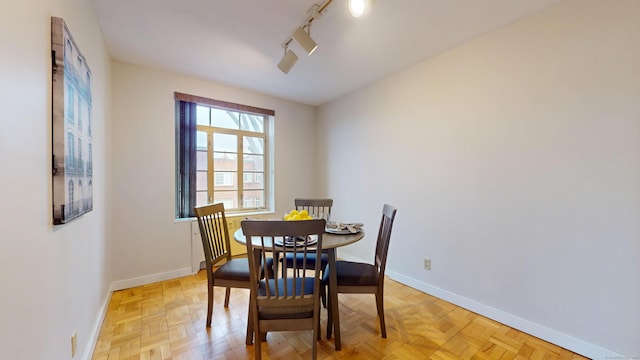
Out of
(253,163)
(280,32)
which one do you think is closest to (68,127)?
(280,32)

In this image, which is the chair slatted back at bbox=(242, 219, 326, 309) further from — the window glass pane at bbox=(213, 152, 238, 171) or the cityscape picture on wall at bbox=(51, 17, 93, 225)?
the window glass pane at bbox=(213, 152, 238, 171)

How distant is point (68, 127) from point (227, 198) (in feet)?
7.86

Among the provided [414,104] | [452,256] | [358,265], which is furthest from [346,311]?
[414,104]

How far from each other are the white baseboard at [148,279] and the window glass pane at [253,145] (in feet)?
5.93

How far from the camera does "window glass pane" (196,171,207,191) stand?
3.29 metres

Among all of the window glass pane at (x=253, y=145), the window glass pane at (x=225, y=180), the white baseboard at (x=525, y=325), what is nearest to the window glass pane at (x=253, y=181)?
the window glass pane at (x=225, y=180)

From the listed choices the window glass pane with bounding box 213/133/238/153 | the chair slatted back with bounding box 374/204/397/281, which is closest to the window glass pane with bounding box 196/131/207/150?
the window glass pane with bounding box 213/133/238/153

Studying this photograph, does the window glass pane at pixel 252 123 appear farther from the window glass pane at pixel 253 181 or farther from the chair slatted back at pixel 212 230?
the chair slatted back at pixel 212 230

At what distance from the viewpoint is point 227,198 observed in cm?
357

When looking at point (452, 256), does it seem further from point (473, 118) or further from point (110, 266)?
point (110, 266)

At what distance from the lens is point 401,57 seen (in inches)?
102

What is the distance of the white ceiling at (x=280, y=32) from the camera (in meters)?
1.84

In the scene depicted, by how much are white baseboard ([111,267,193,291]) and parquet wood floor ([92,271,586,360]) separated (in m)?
0.19

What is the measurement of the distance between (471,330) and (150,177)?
11.6ft
